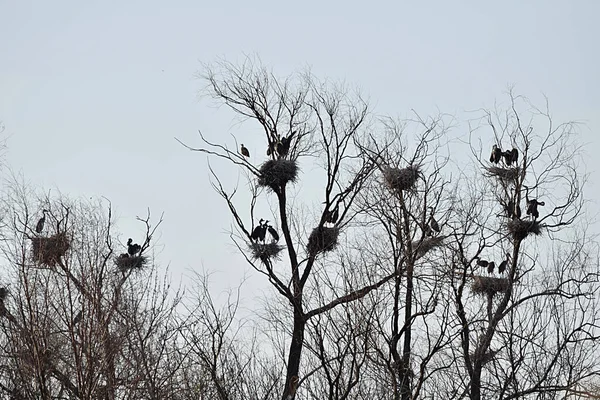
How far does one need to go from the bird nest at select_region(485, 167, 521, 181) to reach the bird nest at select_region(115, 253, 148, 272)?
5662mm

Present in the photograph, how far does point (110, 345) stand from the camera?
393 inches

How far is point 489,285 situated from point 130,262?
565 cm

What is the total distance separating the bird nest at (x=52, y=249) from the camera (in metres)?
10.5

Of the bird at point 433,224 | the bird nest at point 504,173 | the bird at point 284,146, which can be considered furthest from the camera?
the bird at point 284,146

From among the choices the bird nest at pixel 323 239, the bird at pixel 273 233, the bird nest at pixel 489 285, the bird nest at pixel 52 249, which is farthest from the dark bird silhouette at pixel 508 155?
the bird nest at pixel 52 249

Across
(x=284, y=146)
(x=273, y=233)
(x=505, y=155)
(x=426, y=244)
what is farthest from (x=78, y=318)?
(x=505, y=155)

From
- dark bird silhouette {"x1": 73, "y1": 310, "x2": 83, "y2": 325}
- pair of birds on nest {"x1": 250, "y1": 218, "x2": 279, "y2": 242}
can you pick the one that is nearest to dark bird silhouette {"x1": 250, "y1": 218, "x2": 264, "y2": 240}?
pair of birds on nest {"x1": 250, "y1": 218, "x2": 279, "y2": 242}

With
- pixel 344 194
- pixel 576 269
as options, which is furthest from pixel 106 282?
pixel 576 269

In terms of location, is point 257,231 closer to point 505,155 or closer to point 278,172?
point 278,172

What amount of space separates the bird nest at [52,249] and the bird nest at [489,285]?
656 centimetres

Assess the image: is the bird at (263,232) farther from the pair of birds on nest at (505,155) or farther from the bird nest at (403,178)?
the pair of birds on nest at (505,155)

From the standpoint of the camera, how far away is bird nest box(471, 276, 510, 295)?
15.3 meters

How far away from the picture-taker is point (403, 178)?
1501 centimetres

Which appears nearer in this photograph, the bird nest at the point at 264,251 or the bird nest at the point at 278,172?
the bird nest at the point at 278,172
